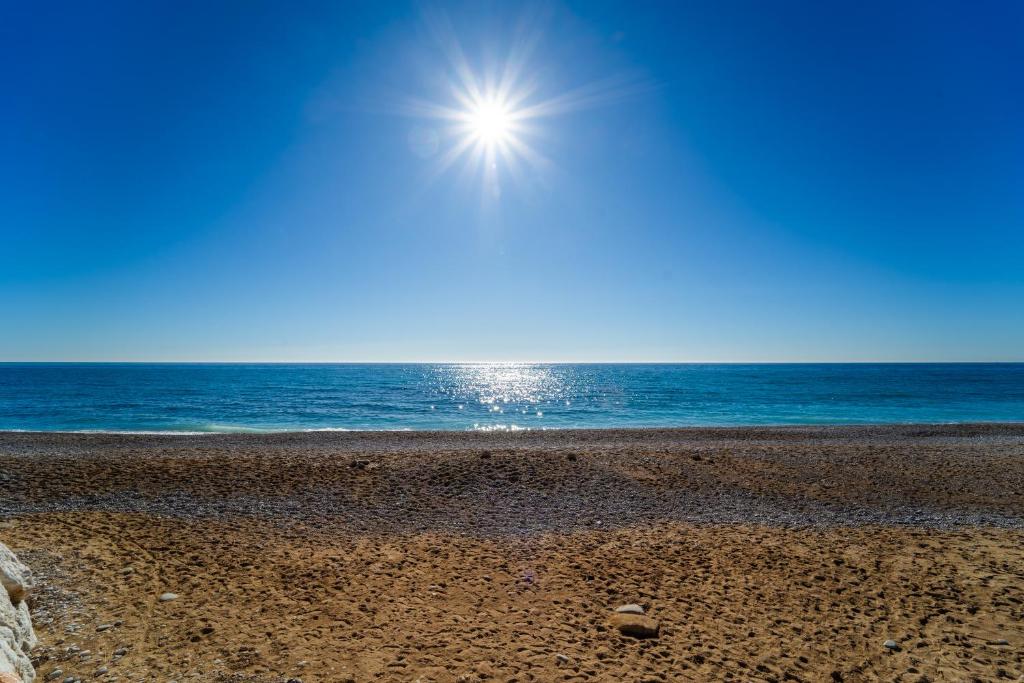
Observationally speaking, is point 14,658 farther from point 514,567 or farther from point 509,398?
point 509,398

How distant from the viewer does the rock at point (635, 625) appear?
20.6 ft

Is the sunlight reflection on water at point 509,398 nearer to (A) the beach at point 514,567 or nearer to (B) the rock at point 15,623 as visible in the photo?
(A) the beach at point 514,567

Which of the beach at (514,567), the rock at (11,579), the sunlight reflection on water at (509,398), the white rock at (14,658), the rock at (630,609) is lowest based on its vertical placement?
the sunlight reflection on water at (509,398)

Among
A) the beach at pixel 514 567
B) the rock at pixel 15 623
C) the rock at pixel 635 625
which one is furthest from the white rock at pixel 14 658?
the rock at pixel 635 625

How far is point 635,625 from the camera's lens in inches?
250

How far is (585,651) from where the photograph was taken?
233 inches

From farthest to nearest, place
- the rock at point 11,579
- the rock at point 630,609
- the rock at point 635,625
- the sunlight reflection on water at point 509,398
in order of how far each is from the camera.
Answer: the sunlight reflection on water at point 509,398 < the rock at point 630,609 < the rock at point 635,625 < the rock at point 11,579

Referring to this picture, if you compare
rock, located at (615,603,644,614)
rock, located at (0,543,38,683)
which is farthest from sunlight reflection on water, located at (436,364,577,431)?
rock, located at (0,543,38,683)

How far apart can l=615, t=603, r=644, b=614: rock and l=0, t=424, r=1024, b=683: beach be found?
153 millimetres

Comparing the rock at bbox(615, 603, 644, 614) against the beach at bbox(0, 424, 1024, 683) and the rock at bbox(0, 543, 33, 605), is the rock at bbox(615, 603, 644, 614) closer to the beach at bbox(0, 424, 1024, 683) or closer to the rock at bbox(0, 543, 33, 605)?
Result: the beach at bbox(0, 424, 1024, 683)

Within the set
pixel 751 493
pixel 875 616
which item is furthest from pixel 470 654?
pixel 751 493

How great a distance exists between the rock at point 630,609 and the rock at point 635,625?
0.11 metres

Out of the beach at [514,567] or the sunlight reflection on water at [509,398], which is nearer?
the beach at [514,567]

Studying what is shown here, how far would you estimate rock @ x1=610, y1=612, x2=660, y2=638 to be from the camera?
20.6 ft
